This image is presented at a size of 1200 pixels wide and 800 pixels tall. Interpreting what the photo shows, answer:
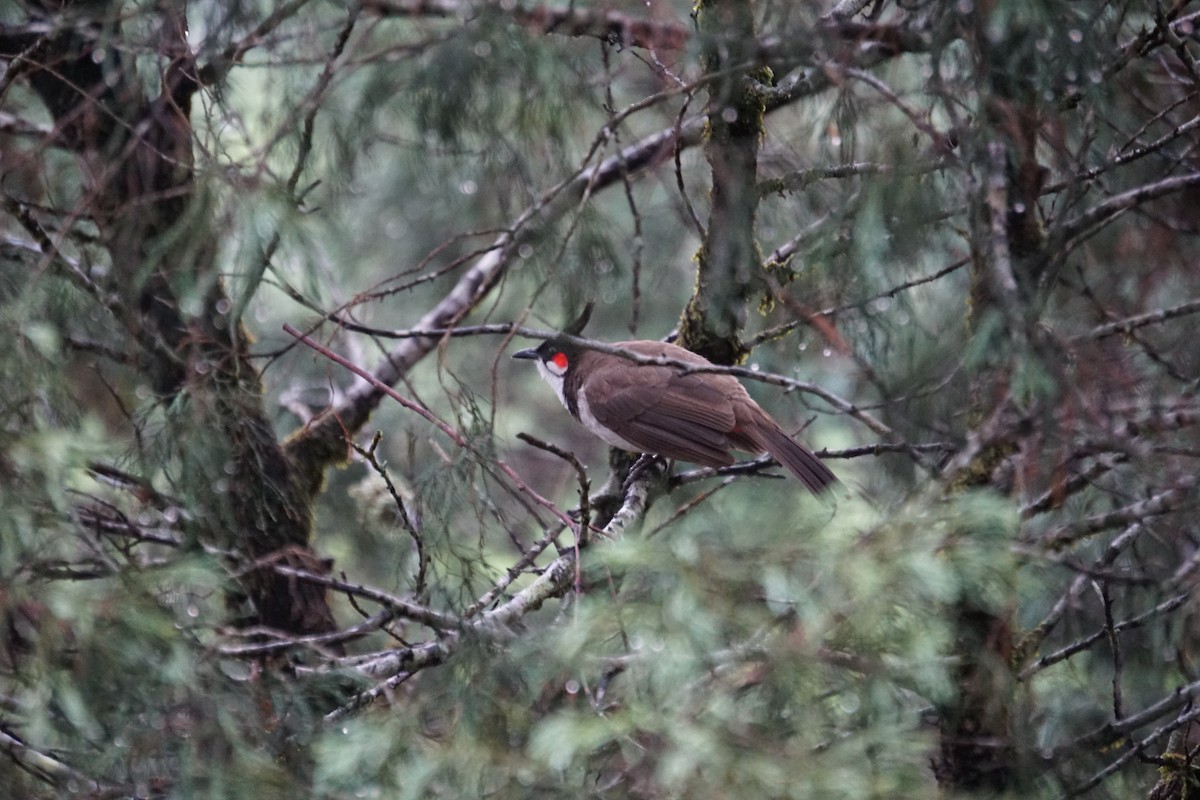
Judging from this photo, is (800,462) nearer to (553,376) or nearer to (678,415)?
(678,415)

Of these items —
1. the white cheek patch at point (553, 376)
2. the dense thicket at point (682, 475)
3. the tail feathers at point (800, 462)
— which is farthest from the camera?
the white cheek patch at point (553, 376)

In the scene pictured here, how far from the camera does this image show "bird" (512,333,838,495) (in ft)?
13.1

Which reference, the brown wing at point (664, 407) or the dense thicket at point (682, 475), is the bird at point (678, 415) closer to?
the brown wing at point (664, 407)

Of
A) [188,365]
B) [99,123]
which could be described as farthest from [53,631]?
[99,123]

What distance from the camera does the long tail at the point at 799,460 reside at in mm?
3871

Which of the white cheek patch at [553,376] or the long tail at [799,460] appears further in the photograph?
the white cheek patch at [553,376]

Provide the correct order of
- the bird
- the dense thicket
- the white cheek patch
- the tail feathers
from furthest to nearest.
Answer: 1. the white cheek patch
2. the bird
3. the tail feathers
4. the dense thicket

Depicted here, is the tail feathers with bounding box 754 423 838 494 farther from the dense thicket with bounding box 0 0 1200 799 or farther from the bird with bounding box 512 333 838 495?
the dense thicket with bounding box 0 0 1200 799

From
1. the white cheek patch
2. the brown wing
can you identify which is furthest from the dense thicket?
the white cheek patch

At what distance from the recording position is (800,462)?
396cm

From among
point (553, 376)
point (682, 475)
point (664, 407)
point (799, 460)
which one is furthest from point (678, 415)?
point (553, 376)

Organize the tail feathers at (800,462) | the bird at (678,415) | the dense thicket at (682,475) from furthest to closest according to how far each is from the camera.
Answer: the bird at (678,415) < the tail feathers at (800,462) < the dense thicket at (682,475)

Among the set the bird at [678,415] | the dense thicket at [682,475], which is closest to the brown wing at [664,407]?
the bird at [678,415]

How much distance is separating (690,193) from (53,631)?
3.26 metres
